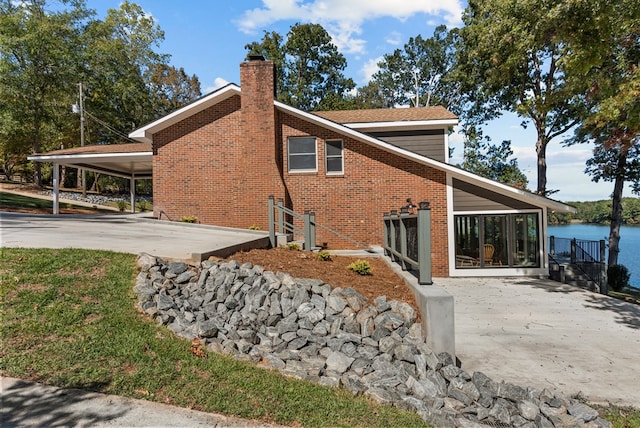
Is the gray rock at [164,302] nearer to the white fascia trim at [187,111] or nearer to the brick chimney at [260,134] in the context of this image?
the brick chimney at [260,134]

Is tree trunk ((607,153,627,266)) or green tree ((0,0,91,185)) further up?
green tree ((0,0,91,185))

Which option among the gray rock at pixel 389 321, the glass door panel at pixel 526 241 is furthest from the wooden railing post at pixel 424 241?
the glass door panel at pixel 526 241

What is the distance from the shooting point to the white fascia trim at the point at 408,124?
42.1 feet

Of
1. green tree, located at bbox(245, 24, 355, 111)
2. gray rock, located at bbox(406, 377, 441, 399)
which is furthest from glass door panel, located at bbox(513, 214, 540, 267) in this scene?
green tree, located at bbox(245, 24, 355, 111)

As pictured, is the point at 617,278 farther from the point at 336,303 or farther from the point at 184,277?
the point at 184,277

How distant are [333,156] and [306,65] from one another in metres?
23.6

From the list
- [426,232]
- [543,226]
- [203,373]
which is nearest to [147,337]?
[203,373]

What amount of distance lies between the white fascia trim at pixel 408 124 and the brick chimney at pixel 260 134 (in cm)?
337

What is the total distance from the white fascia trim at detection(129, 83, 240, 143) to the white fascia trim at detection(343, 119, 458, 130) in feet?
15.6

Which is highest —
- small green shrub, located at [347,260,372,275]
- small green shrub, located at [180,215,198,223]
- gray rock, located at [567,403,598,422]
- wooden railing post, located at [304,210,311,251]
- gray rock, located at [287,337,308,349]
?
small green shrub, located at [180,215,198,223]

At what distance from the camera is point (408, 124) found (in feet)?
42.6

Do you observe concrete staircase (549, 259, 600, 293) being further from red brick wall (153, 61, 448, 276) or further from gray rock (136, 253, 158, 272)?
gray rock (136, 253, 158, 272)

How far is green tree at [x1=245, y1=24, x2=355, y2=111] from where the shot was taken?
31734mm

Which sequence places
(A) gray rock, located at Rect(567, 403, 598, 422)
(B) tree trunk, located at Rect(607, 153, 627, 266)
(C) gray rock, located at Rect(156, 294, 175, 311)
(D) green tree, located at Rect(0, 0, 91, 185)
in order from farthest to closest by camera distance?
(D) green tree, located at Rect(0, 0, 91, 185)
(B) tree trunk, located at Rect(607, 153, 627, 266)
(C) gray rock, located at Rect(156, 294, 175, 311)
(A) gray rock, located at Rect(567, 403, 598, 422)
